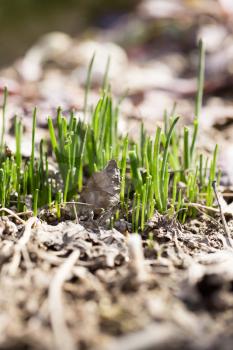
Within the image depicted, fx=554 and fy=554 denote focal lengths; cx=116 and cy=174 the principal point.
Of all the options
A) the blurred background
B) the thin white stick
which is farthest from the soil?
the blurred background

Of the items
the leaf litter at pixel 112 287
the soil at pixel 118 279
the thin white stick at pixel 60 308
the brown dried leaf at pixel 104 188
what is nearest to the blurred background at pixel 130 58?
the soil at pixel 118 279

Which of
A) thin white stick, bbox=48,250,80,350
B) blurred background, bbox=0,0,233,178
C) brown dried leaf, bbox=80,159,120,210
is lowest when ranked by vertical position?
thin white stick, bbox=48,250,80,350

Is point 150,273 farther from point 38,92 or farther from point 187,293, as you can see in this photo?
point 38,92

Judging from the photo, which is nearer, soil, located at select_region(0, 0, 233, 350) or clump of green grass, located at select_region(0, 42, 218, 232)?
soil, located at select_region(0, 0, 233, 350)

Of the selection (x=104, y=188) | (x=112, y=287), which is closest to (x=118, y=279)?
(x=112, y=287)

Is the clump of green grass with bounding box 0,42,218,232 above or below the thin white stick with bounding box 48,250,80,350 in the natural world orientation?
above

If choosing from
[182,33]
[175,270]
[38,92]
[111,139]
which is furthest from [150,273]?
[182,33]

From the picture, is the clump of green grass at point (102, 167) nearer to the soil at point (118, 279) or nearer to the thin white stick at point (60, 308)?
the soil at point (118, 279)

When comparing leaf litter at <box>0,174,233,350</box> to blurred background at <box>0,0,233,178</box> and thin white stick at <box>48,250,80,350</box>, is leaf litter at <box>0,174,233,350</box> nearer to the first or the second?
thin white stick at <box>48,250,80,350</box>
